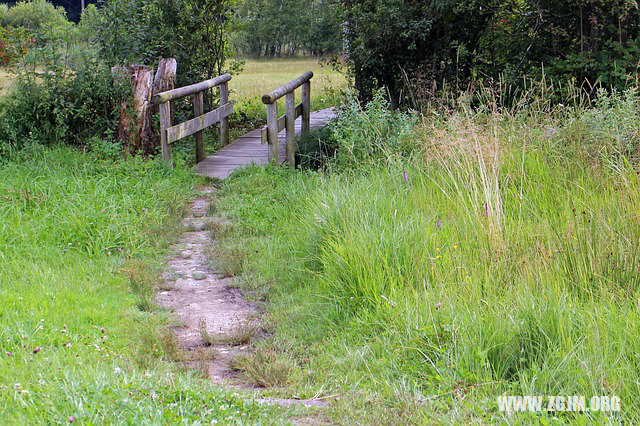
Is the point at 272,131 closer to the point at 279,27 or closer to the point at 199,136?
the point at 199,136

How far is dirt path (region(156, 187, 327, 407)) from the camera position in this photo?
4086mm

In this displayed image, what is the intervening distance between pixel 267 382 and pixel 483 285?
1.55 meters

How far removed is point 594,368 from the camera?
3.23 metres

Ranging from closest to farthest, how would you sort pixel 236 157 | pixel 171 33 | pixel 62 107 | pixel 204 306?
1. pixel 204 306
2. pixel 62 107
3. pixel 236 157
4. pixel 171 33

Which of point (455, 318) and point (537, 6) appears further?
point (537, 6)

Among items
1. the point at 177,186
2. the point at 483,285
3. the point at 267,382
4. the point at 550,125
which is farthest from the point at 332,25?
the point at 267,382

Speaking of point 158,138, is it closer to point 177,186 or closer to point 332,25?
point 177,186

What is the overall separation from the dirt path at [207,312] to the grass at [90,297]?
0.15 m

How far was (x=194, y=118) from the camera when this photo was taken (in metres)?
10.1

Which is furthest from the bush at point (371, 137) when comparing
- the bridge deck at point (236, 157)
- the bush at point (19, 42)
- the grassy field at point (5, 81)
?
the grassy field at point (5, 81)

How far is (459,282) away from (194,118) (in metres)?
6.70

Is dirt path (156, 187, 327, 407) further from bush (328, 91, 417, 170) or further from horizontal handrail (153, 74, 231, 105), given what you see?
horizontal handrail (153, 74, 231, 105)

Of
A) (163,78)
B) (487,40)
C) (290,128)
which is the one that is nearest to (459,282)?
(290,128)

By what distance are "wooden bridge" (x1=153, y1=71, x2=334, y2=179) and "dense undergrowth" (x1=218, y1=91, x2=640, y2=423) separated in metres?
2.25
